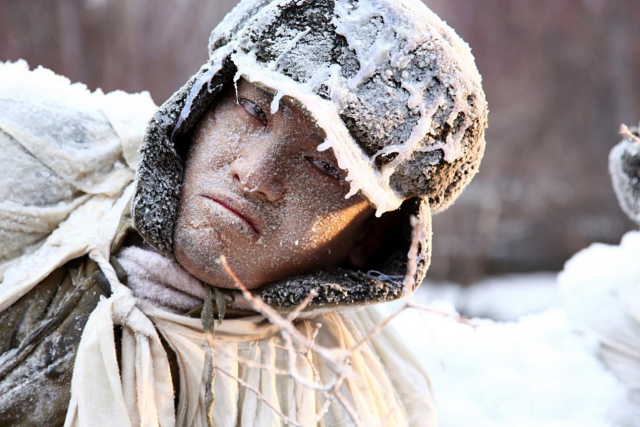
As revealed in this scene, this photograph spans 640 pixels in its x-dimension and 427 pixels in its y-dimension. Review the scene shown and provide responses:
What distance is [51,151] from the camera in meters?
1.10

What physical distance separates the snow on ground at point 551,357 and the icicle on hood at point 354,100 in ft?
1.72

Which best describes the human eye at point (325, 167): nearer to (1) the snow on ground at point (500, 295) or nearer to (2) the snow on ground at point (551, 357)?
(2) the snow on ground at point (551, 357)

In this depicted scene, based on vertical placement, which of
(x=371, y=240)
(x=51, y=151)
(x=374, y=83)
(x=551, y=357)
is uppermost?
(x=374, y=83)

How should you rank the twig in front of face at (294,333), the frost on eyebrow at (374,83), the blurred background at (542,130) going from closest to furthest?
the twig in front of face at (294,333), the frost on eyebrow at (374,83), the blurred background at (542,130)

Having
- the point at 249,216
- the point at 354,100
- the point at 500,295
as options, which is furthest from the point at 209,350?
the point at 500,295

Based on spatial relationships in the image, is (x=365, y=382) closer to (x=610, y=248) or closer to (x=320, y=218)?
(x=320, y=218)

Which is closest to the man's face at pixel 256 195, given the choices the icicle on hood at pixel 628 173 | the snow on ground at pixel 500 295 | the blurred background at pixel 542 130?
the icicle on hood at pixel 628 173

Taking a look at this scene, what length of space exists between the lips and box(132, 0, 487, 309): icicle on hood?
90 millimetres

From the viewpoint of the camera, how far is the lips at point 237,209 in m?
0.97

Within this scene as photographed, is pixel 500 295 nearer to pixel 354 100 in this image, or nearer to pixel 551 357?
pixel 551 357

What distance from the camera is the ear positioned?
Answer: 1.21 m

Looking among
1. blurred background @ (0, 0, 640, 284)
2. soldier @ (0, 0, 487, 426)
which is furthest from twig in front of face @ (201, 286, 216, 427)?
blurred background @ (0, 0, 640, 284)

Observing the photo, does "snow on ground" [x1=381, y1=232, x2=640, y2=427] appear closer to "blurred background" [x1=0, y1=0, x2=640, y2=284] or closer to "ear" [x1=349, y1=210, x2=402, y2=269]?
"ear" [x1=349, y1=210, x2=402, y2=269]

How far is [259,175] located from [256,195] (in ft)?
0.13
